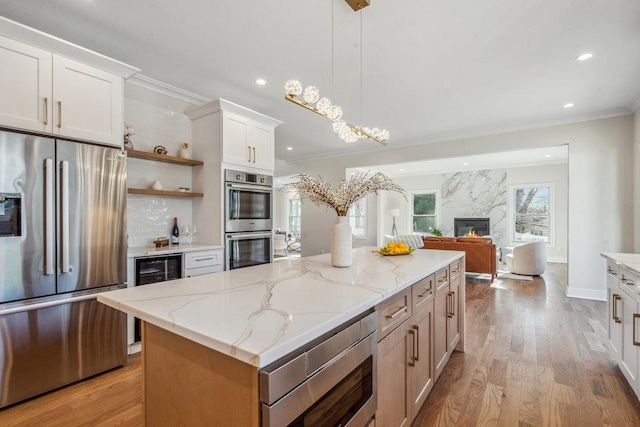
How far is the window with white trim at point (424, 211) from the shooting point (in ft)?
31.9

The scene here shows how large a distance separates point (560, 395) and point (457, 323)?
76 cm

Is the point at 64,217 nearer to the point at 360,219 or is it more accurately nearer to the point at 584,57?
the point at 584,57

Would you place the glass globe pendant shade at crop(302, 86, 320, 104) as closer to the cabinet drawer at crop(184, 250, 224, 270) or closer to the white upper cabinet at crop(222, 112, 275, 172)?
the white upper cabinet at crop(222, 112, 275, 172)

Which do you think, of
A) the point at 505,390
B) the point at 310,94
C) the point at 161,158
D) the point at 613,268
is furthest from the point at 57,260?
the point at 613,268

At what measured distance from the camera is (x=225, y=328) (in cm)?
85

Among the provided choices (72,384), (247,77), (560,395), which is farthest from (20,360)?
(560,395)

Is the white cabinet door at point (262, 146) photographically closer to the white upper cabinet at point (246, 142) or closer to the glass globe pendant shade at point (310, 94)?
the white upper cabinet at point (246, 142)

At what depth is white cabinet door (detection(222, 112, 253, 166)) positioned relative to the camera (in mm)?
3432

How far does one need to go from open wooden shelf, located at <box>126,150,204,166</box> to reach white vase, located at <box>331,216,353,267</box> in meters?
2.25

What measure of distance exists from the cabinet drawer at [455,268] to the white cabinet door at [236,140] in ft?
8.29

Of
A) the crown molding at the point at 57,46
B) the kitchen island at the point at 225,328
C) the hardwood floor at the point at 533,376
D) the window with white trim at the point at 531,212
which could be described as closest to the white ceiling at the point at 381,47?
the crown molding at the point at 57,46

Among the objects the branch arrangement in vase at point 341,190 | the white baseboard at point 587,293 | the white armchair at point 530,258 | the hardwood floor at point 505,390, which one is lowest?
the hardwood floor at point 505,390

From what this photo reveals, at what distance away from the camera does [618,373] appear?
2.31 m

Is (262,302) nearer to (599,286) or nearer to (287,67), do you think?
(287,67)
